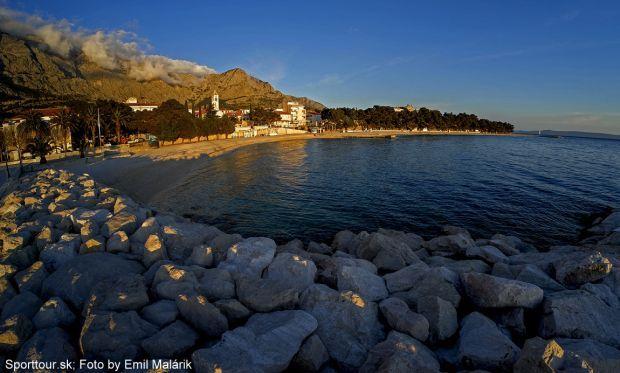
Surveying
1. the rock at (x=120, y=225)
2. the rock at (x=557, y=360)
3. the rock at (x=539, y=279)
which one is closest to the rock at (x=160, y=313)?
the rock at (x=120, y=225)

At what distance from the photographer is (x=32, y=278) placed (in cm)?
752

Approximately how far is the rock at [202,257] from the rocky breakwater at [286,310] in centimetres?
3

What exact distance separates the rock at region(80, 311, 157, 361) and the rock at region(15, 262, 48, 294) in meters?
3.17

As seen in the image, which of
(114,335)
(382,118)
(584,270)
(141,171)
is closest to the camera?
(114,335)

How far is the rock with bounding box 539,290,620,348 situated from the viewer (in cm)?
616

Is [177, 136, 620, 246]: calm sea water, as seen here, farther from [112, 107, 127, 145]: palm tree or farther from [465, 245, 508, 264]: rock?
[112, 107, 127, 145]: palm tree

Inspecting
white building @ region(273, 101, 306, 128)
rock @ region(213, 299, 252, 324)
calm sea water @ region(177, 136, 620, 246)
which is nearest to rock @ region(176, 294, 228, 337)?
rock @ region(213, 299, 252, 324)

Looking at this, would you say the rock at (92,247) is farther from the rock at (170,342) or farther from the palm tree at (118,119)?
the palm tree at (118,119)

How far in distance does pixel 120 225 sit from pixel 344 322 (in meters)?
8.60

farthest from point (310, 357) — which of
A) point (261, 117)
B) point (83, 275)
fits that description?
point (261, 117)

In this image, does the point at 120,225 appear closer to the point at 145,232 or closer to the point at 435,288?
the point at 145,232

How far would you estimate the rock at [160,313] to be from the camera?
19.1 ft

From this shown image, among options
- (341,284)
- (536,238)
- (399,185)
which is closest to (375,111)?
(399,185)

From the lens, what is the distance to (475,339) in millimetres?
5656
